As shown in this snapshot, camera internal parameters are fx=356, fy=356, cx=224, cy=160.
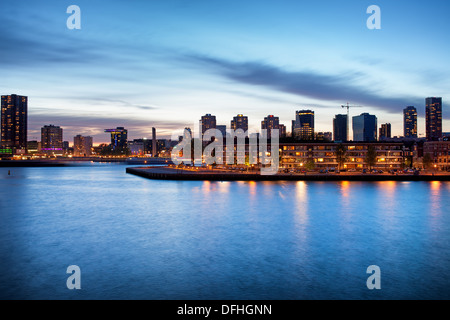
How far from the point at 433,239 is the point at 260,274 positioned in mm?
22633

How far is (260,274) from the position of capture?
24016mm

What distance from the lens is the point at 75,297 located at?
1998 cm

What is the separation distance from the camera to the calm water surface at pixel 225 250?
2128cm

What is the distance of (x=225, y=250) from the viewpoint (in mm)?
31016

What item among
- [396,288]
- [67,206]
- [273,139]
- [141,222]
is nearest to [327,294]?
[396,288]

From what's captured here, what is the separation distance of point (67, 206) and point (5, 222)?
1593 centimetres

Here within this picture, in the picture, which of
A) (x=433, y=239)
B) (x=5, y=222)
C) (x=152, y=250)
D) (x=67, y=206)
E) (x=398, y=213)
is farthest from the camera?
(x=67, y=206)

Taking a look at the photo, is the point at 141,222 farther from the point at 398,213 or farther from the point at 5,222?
the point at 398,213

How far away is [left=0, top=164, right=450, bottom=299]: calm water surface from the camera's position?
69.8 feet
